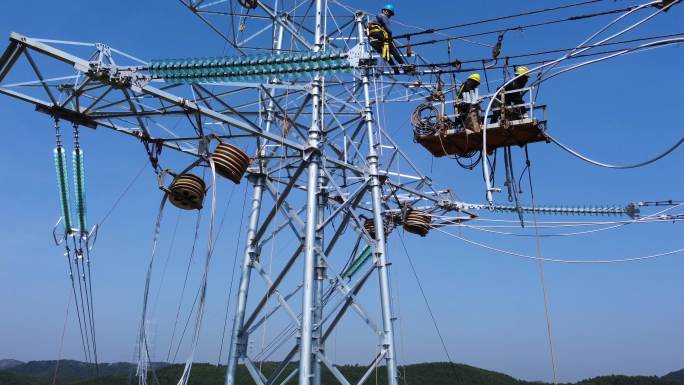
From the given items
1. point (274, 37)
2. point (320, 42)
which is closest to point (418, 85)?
point (320, 42)

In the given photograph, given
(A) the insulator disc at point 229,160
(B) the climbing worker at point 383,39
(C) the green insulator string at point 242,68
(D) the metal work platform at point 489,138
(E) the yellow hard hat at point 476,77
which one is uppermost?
(B) the climbing worker at point 383,39

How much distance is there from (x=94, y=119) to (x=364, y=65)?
536 cm

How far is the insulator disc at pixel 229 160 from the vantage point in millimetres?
12867

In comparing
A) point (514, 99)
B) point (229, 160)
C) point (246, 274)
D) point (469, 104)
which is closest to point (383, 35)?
point (469, 104)

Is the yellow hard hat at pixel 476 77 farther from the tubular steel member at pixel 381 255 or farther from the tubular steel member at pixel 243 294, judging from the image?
the tubular steel member at pixel 243 294

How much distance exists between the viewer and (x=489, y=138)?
1274cm

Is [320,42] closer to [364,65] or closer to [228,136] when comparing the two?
[228,136]

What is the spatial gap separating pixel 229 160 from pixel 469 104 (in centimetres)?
517

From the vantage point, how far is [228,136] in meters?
13.0

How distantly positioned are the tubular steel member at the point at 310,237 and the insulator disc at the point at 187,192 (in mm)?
2290

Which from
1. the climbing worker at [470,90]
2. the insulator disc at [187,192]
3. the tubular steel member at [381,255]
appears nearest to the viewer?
the insulator disc at [187,192]

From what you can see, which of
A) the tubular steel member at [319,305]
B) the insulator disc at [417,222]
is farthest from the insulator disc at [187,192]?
the insulator disc at [417,222]

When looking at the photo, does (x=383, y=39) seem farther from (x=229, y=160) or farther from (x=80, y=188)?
(x=80, y=188)

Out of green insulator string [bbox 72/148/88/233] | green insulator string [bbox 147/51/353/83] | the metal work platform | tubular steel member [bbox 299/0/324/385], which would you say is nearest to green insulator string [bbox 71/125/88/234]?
green insulator string [bbox 72/148/88/233]
